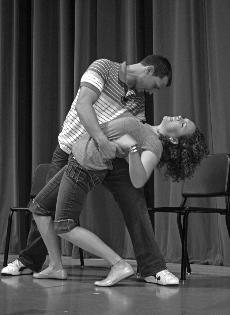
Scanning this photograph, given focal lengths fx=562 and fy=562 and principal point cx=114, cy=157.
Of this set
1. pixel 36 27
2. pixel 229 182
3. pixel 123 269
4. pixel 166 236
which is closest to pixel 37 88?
pixel 36 27

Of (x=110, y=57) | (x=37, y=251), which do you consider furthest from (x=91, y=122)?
(x=110, y=57)

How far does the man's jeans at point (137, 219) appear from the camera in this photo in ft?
8.92

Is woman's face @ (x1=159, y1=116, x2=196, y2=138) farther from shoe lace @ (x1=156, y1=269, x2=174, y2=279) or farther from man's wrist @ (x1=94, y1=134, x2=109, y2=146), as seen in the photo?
shoe lace @ (x1=156, y1=269, x2=174, y2=279)

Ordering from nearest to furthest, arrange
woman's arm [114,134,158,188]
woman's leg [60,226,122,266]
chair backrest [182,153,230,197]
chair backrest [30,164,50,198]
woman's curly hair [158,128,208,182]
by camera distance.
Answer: woman's arm [114,134,158,188], woman's leg [60,226,122,266], woman's curly hair [158,128,208,182], chair backrest [182,153,230,197], chair backrest [30,164,50,198]

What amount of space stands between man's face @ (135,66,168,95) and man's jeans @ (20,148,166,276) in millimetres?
393

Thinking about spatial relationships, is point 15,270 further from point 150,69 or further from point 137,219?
point 150,69

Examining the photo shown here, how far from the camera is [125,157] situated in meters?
2.74

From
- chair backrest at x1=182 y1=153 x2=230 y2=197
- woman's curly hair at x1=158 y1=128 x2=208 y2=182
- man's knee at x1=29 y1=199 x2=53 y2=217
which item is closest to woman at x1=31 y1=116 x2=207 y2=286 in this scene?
woman's curly hair at x1=158 y1=128 x2=208 y2=182

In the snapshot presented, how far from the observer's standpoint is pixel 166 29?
419cm

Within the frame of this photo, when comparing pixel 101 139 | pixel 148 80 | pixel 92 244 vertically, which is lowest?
pixel 92 244

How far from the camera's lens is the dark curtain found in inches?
153

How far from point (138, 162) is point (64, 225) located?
18.8 inches

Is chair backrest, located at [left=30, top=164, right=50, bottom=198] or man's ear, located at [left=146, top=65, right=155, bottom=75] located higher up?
man's ear, located at [left=146, top=65, right=155, bottom=75]

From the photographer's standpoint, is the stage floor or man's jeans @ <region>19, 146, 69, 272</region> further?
man's jeans @ <region>19, 146, 69, 272</region>
